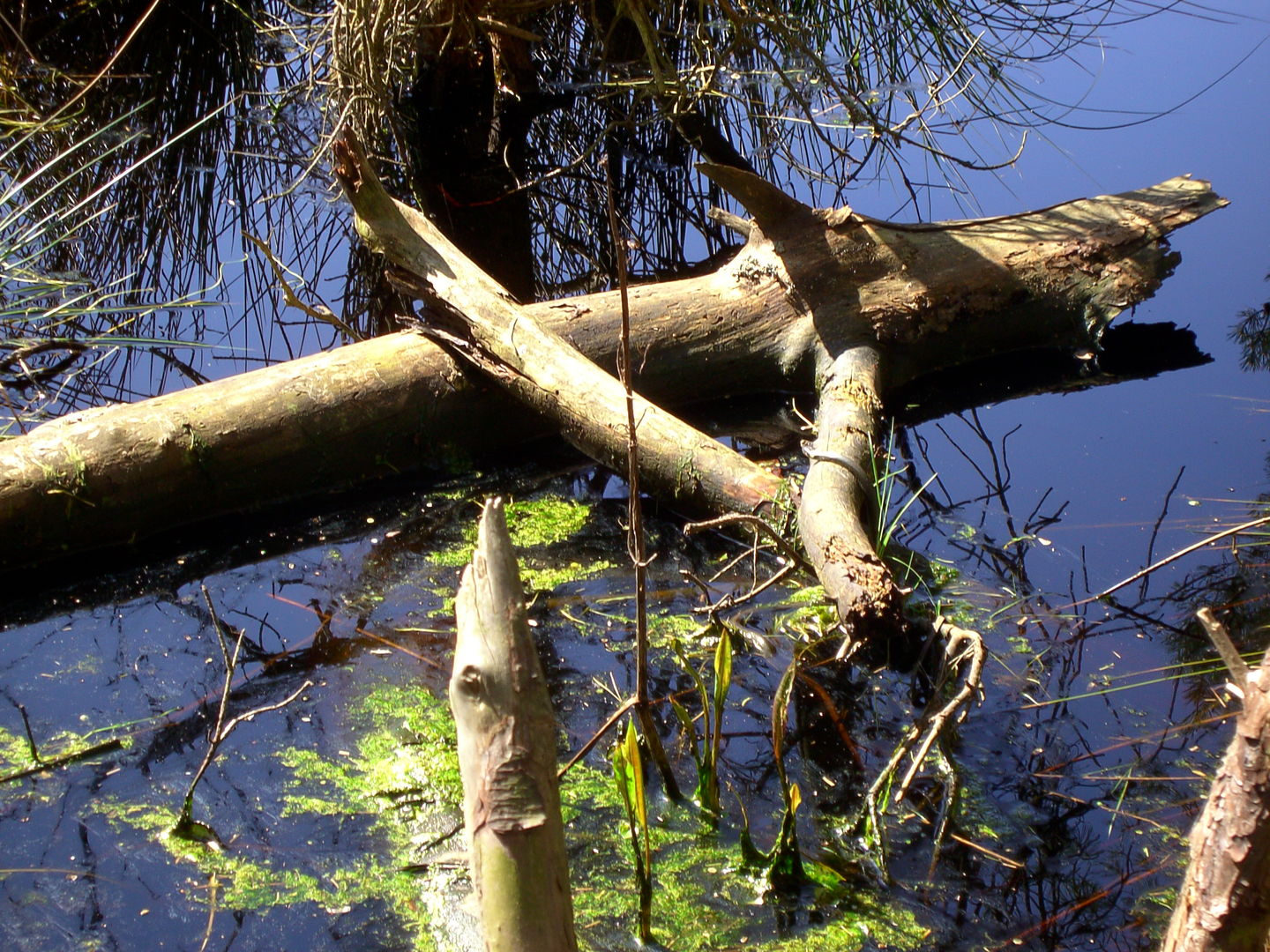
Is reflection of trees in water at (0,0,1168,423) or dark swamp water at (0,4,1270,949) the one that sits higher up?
reflection of trees in water at (0,0,1168,423)

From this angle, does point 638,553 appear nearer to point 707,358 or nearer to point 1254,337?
point 707,358

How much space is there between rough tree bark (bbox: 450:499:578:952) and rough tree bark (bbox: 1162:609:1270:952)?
0.61m

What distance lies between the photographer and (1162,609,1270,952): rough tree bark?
1006mm

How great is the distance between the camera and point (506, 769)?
1062 mm

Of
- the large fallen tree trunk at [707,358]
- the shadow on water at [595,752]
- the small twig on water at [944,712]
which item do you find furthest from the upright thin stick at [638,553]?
the large fallen tree trunk at [707,358]

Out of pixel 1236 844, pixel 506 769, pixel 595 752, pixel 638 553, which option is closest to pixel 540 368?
pixel 595 752

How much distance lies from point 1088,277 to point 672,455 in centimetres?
169

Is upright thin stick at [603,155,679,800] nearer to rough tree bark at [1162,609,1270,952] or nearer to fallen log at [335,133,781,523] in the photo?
rough tree bark at [1162,609,1270,952]

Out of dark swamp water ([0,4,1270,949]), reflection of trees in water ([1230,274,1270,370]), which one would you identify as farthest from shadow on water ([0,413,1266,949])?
reflection of trees in water ([1230,274,1270,370])

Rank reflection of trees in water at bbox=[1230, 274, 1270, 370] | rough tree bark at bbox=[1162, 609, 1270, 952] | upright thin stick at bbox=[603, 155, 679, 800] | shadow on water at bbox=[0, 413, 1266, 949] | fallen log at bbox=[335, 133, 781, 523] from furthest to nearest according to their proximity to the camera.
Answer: reflection of trees in water at bbox=[1230, 274, 1270, 370], fallen log at bbox=[335, 133, 781, 523], shadow on water at bbox=[0, 413, 1266, 949], upright thin stick at bbox=[603, 155, 679, 800], rough tree bark at bbox=[1162, 609, 1270, 952]

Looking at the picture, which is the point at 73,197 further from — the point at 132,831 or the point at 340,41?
the point at 132,831

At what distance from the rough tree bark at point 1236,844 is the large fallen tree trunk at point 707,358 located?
4.20 ft

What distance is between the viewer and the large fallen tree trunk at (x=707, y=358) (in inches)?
106

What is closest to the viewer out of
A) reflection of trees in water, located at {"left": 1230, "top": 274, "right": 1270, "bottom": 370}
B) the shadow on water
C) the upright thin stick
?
the upright thin stick
